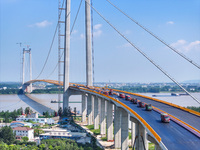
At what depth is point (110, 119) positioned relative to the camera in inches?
794

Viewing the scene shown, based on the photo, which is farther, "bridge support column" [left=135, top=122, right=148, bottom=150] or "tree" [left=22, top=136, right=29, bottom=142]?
"tree" [left=22, top=136, right=29, bottom=142]

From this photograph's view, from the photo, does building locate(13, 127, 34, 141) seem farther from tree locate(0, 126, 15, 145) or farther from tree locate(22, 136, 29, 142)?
tree locate(0, 126, 15, 145)

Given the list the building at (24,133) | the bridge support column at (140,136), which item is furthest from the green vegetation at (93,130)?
the bridge support column at (140,136)

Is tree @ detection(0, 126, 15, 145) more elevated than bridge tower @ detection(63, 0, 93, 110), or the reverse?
bridge tower @ detection(63, 0, 93, 110)

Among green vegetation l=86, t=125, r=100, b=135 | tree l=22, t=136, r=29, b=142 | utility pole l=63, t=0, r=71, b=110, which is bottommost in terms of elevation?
green vegetation l=86, t=125, r=100, b=135

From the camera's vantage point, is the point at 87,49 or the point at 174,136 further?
the point at 87,49

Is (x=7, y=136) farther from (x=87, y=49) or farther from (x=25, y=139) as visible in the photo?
(x=87, y=49)

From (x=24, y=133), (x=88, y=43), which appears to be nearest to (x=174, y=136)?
(x=24, y=133)

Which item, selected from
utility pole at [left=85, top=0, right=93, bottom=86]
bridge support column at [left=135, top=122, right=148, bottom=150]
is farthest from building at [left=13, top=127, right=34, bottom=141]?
bridge support column at [left=135, top=122, right=148, bottom=150]

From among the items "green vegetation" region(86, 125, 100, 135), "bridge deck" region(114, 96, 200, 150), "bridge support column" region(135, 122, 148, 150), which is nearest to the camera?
"bridge deck" region(114, 96, 200, 150)

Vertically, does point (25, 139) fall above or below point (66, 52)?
below

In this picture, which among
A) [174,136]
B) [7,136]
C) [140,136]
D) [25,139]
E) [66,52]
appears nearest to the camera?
[174,136]

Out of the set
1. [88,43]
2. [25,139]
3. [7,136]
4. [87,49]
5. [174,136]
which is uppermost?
[88,43]

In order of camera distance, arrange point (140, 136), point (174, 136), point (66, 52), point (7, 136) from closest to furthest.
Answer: point (174, 136)
point (140, 136)
point (7, 136)
point (66, 52)
